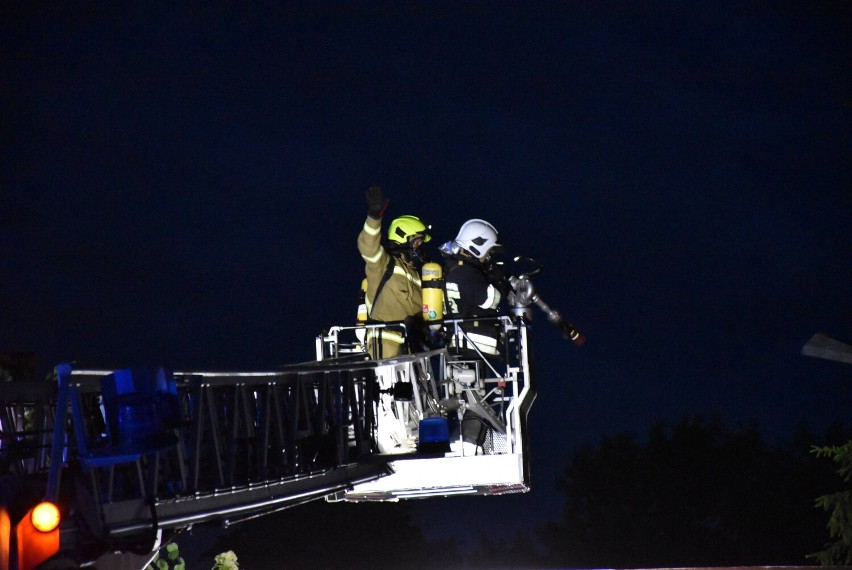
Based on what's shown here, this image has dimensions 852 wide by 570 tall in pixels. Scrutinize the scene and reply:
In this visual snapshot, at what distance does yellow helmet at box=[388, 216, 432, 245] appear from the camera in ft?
40.2

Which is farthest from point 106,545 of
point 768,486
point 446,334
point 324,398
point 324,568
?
point 768,486

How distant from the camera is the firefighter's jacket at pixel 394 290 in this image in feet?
38.7

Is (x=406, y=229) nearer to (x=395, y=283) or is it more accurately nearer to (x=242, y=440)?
(x=395, y=283)

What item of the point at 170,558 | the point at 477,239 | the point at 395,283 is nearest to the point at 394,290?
the point at 395,283

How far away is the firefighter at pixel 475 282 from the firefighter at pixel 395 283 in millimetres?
341

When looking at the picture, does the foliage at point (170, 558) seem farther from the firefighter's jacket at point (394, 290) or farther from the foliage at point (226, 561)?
the firefighter's jacket at point (394, 290)

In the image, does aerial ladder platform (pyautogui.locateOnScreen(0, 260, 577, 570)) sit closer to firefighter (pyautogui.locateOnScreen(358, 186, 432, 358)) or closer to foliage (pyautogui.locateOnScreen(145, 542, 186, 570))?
firefighter (pyautogui.locateOnScreen(358, 186, 432, 358))

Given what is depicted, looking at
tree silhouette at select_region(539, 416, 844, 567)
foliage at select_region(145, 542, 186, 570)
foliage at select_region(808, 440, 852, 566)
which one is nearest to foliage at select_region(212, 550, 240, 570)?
foliage at select_region(145, 542, 186, 570)

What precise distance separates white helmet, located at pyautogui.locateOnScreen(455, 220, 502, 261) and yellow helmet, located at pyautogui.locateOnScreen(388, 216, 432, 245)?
37 centimetres

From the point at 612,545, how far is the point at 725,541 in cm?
355

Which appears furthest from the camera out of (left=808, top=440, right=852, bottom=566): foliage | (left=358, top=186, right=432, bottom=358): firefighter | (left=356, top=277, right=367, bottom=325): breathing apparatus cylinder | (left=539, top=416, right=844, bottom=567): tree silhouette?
(left=539, top=416, right=844, bottom=567): tree silhouette

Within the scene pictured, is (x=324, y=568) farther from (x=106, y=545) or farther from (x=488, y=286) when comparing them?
(x=106, y=545)

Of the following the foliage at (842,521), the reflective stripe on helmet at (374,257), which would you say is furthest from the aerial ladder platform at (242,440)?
the foliage at (842,521)

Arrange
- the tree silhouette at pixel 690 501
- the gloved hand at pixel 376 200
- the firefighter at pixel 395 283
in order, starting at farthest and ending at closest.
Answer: the tree silhouette at pixel 690 501
the firefighter at pixel 395 283
the gloved hand at pixel 376 200
